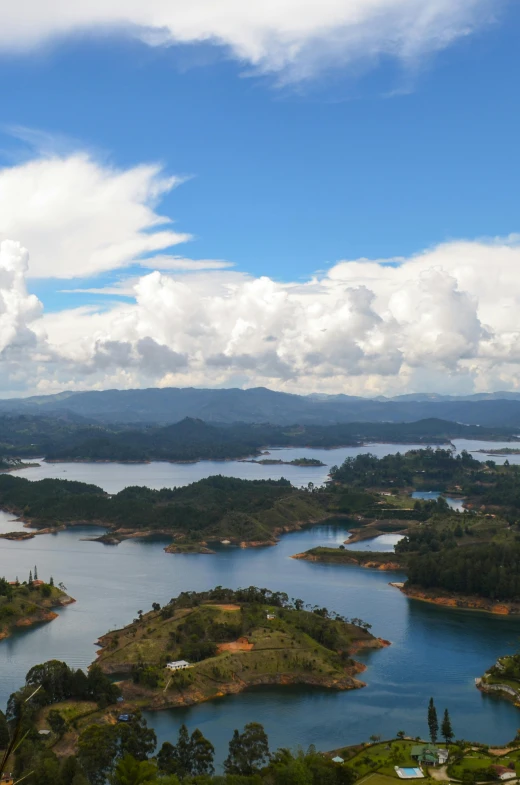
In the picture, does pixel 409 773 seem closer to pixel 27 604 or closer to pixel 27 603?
pixel 27 604

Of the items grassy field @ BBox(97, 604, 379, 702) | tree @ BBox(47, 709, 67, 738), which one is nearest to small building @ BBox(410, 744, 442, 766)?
grassy field @ BBox(97, 604, 379, 702)

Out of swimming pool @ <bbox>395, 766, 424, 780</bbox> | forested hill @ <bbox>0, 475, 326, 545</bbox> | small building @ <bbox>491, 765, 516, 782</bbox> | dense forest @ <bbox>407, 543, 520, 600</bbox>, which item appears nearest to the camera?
small building @ <bbox>491, 765, 516, 782</bbox>

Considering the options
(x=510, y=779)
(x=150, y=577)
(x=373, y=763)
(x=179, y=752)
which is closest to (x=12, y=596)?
(x=150, y=577)

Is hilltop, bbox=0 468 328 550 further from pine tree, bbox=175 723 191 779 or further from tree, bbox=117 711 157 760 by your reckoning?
pine tree, bbox=175 723 191 779

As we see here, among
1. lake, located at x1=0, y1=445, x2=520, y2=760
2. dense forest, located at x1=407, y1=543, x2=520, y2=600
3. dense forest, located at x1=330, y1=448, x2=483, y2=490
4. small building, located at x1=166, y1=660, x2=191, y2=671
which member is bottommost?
lake, located at x1=0, y1=445, x2=520, y2=760

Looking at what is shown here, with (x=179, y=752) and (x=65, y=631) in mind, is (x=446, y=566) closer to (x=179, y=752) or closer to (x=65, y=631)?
(x=65, y=631)

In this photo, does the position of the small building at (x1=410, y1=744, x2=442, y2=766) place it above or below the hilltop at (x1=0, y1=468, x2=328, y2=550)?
below

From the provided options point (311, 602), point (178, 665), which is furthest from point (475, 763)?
point (311, 602)
